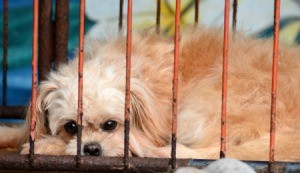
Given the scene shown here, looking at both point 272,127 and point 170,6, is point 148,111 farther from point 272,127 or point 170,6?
point 170,6

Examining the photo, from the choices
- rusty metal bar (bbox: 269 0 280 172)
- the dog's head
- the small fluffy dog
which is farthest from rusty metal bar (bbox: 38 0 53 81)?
rusty metal bar (bbox: 269 0 280 172)

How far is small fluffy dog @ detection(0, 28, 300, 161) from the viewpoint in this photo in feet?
17.7

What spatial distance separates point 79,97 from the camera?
516 cm

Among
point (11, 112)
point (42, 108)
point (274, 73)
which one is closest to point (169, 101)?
point (42, 108)

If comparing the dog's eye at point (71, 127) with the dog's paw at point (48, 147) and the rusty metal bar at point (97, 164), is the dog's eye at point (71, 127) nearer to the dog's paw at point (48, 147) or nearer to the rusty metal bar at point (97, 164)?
A: the dog's paw at point (48, 147)

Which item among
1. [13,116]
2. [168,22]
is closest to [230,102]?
[13,116]

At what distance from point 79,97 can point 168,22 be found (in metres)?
3.35

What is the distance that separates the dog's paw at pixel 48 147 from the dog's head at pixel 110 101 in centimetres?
4

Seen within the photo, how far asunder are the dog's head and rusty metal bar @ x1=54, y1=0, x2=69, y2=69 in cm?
70

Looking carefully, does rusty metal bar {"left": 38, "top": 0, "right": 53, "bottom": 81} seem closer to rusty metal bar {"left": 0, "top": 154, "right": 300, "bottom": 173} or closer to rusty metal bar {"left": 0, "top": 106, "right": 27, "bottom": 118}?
rusty metal bar {"left": 0, "top": 106, "right": 27, "bottom": 118}

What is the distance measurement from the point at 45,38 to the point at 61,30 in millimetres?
117

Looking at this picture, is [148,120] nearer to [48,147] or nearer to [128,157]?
[48,147]

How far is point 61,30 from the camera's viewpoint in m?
6.77

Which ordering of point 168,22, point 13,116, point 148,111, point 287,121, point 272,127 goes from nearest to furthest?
A: 1. point 272,127
2. point 287,121
3. point 148,111
4. point 13,116
5. point 168,22
